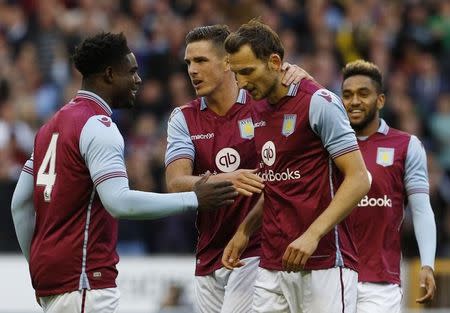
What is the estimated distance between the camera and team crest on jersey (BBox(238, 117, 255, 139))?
9.12 meters

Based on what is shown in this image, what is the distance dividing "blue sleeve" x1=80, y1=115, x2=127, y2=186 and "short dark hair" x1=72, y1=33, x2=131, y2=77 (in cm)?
45

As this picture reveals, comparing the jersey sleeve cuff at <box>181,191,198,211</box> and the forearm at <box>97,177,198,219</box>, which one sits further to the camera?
the jersey sleeve cuff at <box>181,191,198,211</box>

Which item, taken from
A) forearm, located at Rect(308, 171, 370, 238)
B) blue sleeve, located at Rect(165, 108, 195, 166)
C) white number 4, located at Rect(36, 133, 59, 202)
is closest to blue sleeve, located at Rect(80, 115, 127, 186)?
white number 4, located at Rect(36, 133, 59, 202)

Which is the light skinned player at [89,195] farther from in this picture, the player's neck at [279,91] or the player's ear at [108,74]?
the player's neck at [279,91]

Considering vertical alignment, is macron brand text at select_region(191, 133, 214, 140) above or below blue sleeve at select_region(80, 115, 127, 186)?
above


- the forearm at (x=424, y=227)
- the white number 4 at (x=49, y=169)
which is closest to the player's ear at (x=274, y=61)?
the white number 4 at (x=49, y=169)

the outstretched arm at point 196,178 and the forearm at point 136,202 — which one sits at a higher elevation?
the outstretched arm at point 196,178

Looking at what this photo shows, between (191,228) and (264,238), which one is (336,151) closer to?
(264,238)

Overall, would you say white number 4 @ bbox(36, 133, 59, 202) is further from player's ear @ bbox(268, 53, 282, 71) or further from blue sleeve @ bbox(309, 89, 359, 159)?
blue sleeve @ bbox(309, 89, 359, 159)

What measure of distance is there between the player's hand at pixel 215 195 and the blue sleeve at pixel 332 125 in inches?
26.1

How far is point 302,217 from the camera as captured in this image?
8.13 metres

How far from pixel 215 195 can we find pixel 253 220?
92cm

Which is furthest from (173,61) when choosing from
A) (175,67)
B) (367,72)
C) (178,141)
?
(178,141)

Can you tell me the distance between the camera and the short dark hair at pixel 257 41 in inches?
322
